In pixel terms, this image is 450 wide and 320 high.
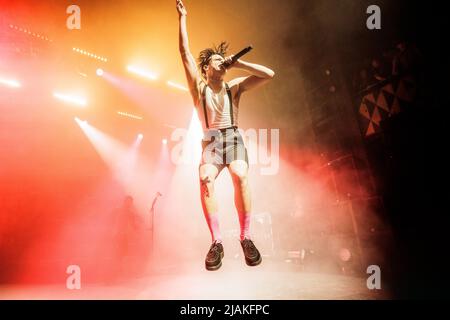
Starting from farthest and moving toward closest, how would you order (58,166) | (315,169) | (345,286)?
(58,166) → (315,169) → (345,286)

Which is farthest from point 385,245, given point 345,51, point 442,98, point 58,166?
point 58,166

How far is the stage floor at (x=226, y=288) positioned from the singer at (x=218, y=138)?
1.92 meters

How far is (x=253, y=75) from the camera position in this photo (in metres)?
2.62

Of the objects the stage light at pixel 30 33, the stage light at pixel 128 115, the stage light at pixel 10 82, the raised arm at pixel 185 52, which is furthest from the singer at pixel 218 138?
the stage light at pixel 128 115

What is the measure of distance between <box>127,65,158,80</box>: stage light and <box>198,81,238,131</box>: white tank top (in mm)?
6745

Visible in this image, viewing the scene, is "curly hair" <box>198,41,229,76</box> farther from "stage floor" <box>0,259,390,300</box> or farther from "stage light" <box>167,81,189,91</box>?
"stage light" <box>167,81,189,91</box>

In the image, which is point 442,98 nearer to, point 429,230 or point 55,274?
point 429,230

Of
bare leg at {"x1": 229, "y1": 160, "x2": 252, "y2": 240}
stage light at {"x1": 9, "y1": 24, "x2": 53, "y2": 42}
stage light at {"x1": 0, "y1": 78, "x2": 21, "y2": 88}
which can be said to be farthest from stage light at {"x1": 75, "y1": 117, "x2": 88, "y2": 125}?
bare leg at {"x1": 229, "y1": 160, "x2": 252, "y2": 240}

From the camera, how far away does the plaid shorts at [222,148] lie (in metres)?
2.39

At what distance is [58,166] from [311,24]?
34.4 ft

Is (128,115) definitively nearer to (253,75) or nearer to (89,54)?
(89,54)

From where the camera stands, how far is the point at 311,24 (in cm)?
605

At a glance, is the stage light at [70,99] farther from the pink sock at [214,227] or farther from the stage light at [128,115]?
the pink sock at [214,227]

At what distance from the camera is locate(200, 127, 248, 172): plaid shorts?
2393 mm
